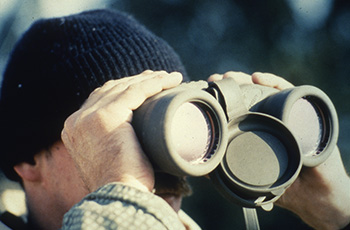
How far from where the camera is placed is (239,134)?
3.43 ft

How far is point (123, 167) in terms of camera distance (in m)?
0.91

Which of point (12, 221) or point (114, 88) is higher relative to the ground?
point (114, 88)

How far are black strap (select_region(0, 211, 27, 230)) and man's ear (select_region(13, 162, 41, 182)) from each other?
0.43ft

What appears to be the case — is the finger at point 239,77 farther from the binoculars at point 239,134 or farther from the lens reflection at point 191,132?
the lens reflection at point 191,132

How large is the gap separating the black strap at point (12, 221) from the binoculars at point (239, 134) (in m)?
Result: 0.75

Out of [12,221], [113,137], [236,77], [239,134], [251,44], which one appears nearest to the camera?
[113,137]

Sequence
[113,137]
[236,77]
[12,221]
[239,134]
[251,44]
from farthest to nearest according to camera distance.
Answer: [251,44] < [12,221] < [236,77] < [239,134] < [113,137]

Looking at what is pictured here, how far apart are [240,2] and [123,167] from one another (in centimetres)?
326

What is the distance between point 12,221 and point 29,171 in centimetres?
17

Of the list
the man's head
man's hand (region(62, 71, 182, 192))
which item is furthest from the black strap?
man's hand (region(62, 71, 182, 192))

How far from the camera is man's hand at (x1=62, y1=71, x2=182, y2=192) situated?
91cm

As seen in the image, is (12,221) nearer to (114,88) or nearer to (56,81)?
(56,81)

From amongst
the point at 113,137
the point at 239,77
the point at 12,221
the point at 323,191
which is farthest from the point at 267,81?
the point at 12,221

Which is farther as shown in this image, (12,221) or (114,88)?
(12,221)
